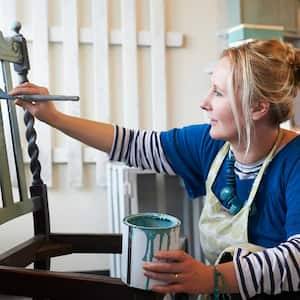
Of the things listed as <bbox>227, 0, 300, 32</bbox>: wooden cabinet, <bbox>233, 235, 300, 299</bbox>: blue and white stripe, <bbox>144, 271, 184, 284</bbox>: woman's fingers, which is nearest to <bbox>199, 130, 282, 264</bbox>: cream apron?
<bbox>233, 235, 300, 299</bbox>: blue and white stripe

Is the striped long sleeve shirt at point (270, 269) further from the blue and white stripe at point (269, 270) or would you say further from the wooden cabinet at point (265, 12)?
the wooden cabinet at point (265, 12)

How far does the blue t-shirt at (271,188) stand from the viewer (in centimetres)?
76

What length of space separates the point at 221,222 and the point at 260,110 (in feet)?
0.70

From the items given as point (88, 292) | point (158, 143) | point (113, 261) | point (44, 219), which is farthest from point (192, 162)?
point (113, 261)

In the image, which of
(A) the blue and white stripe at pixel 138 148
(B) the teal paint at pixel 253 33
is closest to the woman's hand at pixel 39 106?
(A) the blue and white stripe at pixel 138 148

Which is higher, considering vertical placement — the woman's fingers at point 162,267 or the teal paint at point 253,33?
the teal paint at point 253,33

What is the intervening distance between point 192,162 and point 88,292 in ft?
1.39

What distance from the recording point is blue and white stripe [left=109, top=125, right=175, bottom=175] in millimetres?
981

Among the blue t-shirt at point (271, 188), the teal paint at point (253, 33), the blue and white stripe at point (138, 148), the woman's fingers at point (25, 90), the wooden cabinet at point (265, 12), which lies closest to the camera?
the blue t-shirt at point (271, 188)

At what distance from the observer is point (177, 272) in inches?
23.2

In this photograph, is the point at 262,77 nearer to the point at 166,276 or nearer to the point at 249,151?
the point at 249,151

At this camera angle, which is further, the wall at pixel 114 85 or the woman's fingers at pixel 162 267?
the wall at pixel 114 85

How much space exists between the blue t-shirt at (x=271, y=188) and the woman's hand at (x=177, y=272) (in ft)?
0.61

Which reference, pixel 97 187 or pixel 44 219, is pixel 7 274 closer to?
pixel 44 219
